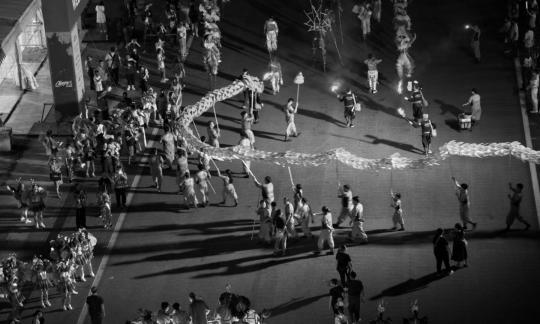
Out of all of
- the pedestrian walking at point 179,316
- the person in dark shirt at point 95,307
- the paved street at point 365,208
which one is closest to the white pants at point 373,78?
the paved street at point 365,208

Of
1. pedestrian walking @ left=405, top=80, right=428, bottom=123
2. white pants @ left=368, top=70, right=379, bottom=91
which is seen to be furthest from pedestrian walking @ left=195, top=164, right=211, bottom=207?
white pants @ left=368, top=70, right=379, bottom=91

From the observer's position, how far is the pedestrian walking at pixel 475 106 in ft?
149

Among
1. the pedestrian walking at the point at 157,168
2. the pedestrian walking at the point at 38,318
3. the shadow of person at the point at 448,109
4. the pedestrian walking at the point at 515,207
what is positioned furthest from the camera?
the shadow of person at the point at 448,109

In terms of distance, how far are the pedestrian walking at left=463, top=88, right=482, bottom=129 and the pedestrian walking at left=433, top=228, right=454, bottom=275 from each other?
989cm

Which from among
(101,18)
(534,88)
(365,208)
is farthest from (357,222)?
(101,18)

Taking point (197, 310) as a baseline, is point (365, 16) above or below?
above

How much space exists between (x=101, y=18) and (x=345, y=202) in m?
18.6

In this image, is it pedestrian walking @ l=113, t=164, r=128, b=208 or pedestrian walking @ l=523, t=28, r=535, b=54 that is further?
pedestrian walking @ l=523, t=28, r=535, b=54

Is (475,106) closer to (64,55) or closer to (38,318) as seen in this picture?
(64,55)

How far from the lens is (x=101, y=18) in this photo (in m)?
53.4

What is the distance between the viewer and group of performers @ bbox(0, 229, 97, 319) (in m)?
36.2

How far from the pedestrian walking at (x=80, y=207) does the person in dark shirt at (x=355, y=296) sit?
9868mm

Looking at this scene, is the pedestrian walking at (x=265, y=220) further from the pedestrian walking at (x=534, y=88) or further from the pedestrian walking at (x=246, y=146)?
the pedestrian walking at (x=534, y=88)

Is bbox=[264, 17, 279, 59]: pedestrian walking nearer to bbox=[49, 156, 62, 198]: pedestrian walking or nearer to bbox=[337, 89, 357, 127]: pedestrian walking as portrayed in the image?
bbox=[337, 89, 357, 127]: pedestrian walking
